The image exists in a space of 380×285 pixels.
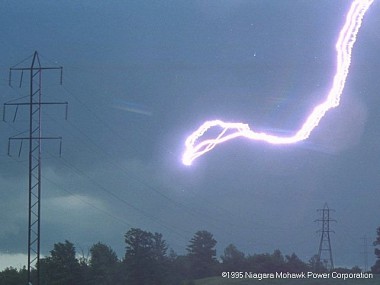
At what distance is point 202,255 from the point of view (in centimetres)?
11994

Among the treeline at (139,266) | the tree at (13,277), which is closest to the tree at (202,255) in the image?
the treeline at (139,266)

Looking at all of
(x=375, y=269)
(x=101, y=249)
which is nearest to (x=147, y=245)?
(x=101, y=249)

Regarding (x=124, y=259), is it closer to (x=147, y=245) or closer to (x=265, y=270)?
(x=147, y=245)

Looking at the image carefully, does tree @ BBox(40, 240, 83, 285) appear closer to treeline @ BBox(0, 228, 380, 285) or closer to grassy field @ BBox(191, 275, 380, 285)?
treeline @ BBox(0, 228, 380, 285)

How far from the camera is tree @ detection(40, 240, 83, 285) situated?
103188 mm

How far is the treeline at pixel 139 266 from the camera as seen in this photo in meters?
102

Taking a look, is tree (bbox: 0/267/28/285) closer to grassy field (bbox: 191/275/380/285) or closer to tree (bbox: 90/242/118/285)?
tree (bbox: 90/242/118/285)

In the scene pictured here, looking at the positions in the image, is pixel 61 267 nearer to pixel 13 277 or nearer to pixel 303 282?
pixel 13 277

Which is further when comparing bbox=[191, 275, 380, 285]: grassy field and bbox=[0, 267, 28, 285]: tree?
bbox=[0, 267, 28, 285]: tree

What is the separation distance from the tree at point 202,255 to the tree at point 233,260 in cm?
152

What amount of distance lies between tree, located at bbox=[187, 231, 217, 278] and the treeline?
0.37ft

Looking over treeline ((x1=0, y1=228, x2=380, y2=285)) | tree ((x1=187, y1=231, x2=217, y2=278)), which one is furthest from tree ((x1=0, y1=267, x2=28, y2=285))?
tree ((x1=187, y1=231, x2=217, y2=278))

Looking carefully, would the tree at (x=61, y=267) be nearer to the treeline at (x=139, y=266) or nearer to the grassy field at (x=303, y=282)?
the treeline at (x=139, y=266)

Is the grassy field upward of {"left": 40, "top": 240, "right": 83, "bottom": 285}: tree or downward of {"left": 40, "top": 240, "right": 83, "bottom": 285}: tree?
downward
